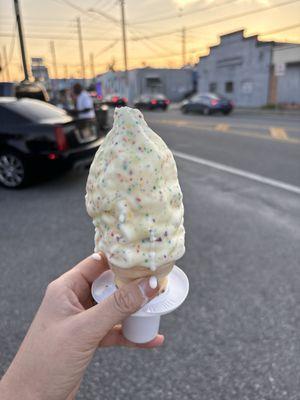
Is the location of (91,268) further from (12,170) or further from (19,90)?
(19,90)

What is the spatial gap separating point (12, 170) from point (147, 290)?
555cm

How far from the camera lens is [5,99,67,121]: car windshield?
246 inches

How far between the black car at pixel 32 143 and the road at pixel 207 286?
0.42m

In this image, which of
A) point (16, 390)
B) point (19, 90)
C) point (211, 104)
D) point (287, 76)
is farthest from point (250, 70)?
point (16, 390)

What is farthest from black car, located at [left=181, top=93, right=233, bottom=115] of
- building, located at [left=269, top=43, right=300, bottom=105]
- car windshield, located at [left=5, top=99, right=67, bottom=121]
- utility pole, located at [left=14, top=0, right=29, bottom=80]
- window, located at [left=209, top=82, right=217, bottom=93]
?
car windshield, located at [left=5, top=99, right=67, bottom=121]

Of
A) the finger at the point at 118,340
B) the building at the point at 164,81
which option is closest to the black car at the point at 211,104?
the finger at the point at 118,340

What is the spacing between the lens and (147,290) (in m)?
1.51

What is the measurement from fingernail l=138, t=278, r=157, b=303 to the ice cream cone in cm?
5

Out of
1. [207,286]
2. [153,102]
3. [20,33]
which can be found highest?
[20,33]

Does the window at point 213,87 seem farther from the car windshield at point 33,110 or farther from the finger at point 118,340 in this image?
the finger at point 118,340

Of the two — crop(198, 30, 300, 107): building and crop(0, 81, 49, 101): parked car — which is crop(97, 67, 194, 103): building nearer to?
crop(198, 30, 300, 107): building

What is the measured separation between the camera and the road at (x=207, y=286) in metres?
2.28

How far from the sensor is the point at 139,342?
1837mm

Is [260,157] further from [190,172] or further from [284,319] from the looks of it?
[284,319]
